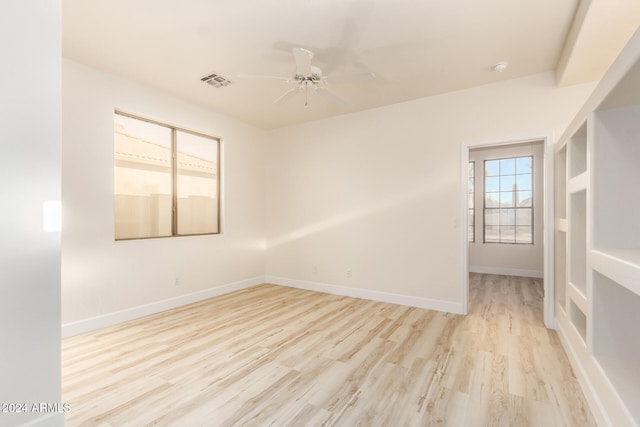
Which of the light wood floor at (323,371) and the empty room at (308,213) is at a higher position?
the empty room at (308,213)

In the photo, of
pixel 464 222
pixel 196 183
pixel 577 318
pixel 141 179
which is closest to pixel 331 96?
pixel 464 222

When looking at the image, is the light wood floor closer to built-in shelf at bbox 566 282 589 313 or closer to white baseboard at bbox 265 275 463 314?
white baseboard at bbox 265 275 463 314

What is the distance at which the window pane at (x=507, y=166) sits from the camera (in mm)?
5927

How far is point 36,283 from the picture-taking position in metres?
1.51

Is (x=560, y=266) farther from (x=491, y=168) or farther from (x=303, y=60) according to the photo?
(x=491, y=168)

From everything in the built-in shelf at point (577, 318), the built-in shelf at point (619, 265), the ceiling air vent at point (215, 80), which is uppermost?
the ceiling air vent at point (215, 80)

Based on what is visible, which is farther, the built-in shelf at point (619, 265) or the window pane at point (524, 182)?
the window pane at point (524, 182)

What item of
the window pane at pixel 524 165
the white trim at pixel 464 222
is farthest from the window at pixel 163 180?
the window pane at pixel 524 165

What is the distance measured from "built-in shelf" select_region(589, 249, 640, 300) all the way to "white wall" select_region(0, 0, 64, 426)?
2763 mm

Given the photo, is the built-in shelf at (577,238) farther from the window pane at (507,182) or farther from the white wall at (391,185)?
the window pane at (507,182)

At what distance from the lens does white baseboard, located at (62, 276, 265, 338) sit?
116 inches

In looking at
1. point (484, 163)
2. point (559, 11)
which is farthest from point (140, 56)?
point (484, 163)

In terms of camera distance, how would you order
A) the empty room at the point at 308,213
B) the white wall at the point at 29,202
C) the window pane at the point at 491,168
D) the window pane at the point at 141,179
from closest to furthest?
the white wall at the point at 29,202 → the empty room at the point at 308,213 → the window pane at the point at 141,179 → the window pane at the point at 491,168

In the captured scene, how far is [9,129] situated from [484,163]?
22.7 ft
